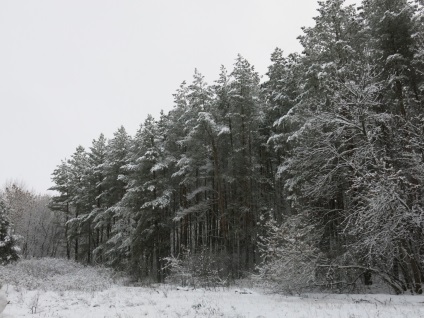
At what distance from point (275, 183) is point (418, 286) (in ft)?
49.1

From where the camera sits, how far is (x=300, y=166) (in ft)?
57.0

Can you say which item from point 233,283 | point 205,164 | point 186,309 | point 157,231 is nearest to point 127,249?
point 157,231

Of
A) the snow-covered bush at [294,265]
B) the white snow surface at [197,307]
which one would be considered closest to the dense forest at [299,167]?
the snow-covered bush at [294,265]

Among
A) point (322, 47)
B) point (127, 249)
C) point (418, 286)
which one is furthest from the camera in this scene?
point (127, 249)

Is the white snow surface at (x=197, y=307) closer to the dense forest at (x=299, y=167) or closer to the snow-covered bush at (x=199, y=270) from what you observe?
the dense forest at (x=299, y=167)

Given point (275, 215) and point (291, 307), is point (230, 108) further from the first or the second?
point (291, 307)

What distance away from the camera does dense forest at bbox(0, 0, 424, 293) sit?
14.0 metres

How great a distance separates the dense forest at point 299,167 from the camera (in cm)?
1398

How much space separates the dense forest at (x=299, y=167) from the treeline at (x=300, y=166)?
0.11 meters

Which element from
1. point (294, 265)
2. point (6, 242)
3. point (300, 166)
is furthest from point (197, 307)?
point (6, 242)

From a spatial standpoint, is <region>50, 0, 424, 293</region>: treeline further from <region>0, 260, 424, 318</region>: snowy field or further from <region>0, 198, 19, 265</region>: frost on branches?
<region>0, 198, 19, 265</region>: frost on branches

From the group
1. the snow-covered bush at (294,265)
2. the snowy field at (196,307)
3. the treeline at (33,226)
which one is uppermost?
the treeline at (33,226)

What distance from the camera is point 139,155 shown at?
29.5 m

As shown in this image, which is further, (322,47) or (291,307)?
(322,47)
